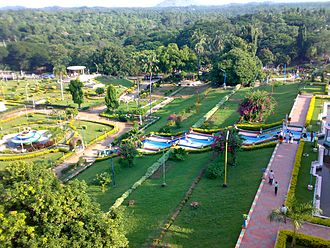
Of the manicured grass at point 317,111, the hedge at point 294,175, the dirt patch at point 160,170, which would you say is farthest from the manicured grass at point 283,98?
the dirt patch at point 160,170

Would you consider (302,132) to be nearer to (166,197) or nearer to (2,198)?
(166,197)

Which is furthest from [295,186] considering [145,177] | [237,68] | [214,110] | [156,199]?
[237,68]

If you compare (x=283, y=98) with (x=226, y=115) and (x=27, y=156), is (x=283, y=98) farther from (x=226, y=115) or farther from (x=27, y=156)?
(x=27, y=156)

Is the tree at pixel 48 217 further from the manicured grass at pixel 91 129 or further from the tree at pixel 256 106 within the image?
the manicured grass at pixel 91 129

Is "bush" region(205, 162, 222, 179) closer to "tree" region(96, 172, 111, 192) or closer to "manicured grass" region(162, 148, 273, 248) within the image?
"manicured grass" region(162, 148, 273, 248)

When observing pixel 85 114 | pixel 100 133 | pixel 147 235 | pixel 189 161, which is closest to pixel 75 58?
pixel 85 114

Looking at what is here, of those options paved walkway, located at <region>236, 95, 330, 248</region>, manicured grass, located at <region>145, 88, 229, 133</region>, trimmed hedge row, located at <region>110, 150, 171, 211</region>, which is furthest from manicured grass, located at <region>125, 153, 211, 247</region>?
manicured grass, located at <region>145, 88, 229, 133</region>
